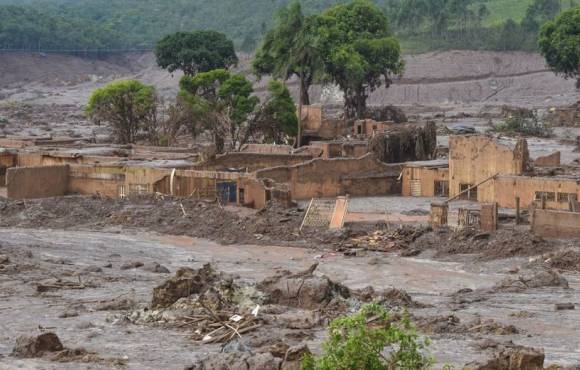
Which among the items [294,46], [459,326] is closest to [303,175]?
[459,326]

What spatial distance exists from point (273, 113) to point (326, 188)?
1723 centimetres

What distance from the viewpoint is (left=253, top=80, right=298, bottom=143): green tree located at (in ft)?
197

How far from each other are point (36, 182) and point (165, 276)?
14.6 metres

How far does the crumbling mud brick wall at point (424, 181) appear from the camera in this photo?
43.5m

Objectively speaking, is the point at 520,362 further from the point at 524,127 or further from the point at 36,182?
the point at 524,127

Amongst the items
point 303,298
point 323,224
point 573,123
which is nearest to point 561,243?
point 323,224

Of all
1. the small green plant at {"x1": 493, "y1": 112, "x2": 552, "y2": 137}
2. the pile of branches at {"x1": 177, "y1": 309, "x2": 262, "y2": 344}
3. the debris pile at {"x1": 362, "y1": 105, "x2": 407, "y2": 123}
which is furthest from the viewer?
the debris pile at {"x1": 362, "y1": 105, "x2": 407, "y2": 123}

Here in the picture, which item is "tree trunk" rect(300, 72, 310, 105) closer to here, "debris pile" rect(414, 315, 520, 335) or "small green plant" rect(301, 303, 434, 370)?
"debris pile" rect(414, 315, 520, 335)

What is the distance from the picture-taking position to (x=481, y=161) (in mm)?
41406

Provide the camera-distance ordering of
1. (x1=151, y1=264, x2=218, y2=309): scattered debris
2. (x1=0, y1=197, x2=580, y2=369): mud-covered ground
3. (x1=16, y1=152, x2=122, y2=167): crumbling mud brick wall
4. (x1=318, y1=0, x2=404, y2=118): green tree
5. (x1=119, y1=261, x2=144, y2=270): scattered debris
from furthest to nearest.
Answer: (x1=318, y1=0, x2=404, y2=118): green tree
(x1=16, y1=152, x2=122, y2=167): crumbling mud brick wall
(x1=119, y1=261, x2=144, y2=270): scattered debris
(x1=151, y1=264, x2=218, y2=309): scattered debris
(x1=0, y1=197, x2=580, y2=369): mud-covered ground

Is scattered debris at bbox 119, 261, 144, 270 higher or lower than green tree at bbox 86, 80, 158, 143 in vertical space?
lower

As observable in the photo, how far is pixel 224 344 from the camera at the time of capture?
2172 cm

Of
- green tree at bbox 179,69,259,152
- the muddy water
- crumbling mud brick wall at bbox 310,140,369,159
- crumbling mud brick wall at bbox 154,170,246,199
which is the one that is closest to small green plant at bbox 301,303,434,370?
the muddy water

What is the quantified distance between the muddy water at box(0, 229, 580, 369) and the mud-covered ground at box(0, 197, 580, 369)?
0.13 ft
